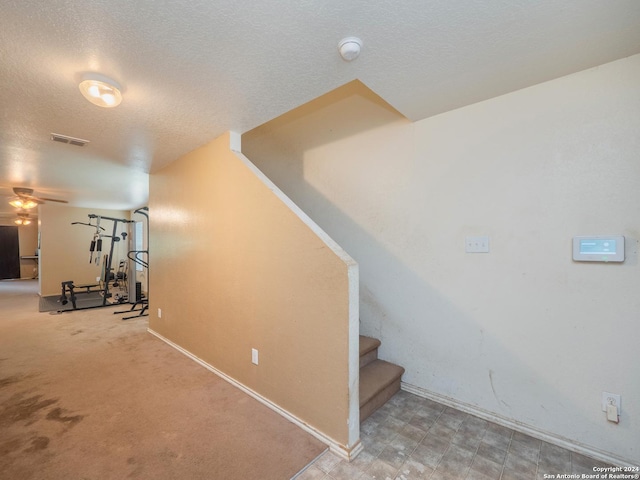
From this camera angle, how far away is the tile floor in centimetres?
147

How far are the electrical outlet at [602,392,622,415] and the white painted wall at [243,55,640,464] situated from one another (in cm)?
3

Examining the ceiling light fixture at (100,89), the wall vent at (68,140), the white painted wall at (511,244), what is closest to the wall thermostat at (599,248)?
the white painted wall at (511,244)

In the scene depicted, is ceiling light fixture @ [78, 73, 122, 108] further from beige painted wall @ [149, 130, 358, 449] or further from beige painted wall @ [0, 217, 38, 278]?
beige painted wall @ [0, 217, 38, 278]

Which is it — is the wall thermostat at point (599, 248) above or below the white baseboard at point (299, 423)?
above

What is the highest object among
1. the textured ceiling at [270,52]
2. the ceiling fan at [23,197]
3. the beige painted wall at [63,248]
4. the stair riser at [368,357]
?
the textured ceiling at [270,52]

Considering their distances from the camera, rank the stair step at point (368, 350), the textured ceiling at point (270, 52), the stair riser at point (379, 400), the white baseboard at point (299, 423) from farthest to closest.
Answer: the stair step at point (368, 350) < the stair riser at point (379, 400) < the white baseboard at point (299, 423) < the textured ceiling at point (270, 52)

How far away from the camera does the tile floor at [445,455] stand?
1.47 meters

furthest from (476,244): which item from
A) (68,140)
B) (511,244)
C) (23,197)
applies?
(23,197)

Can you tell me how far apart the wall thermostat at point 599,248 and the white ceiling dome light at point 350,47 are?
5.44 ft

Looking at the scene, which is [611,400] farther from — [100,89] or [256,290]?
[100,89]

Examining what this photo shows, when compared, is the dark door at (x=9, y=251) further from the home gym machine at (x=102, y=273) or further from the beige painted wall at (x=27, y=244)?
the home gym machine at (x=102, y=273)

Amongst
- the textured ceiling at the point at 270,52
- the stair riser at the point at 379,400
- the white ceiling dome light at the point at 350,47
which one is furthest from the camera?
the stair riser at the point at 379,400

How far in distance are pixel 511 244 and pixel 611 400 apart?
98 centimetres

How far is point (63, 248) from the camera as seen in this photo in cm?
690
